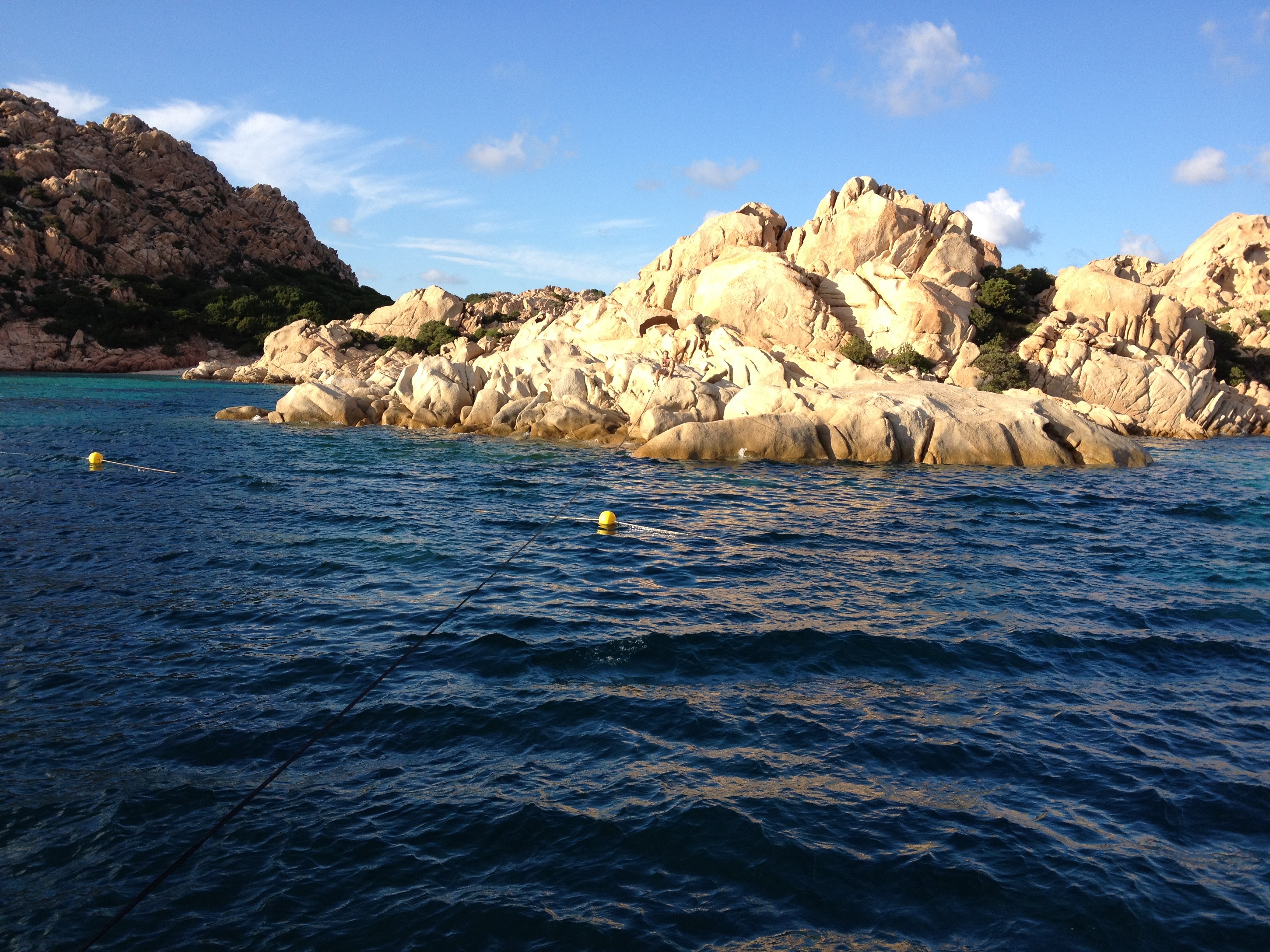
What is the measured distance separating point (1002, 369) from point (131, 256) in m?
81.0

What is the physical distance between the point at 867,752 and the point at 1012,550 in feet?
30.7

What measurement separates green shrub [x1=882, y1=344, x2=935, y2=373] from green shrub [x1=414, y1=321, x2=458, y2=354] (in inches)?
1525

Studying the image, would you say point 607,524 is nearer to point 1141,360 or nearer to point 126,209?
point 1141,360

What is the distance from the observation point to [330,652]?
31.2 feet

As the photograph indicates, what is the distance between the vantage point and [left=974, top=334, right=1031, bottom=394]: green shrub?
37594 millimetres

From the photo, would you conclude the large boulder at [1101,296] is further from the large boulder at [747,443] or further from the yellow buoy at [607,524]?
the yellow buoy at [607,524]

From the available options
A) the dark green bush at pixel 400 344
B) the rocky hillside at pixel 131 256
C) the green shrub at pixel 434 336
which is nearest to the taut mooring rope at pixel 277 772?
the green shrub at pixel 434 336

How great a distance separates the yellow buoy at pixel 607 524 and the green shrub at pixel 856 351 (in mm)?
22865

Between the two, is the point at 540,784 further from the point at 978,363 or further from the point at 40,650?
the point at 978,363

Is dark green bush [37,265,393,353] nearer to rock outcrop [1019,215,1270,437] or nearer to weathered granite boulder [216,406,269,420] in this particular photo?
weathered granite boulder [216,406,269,420]

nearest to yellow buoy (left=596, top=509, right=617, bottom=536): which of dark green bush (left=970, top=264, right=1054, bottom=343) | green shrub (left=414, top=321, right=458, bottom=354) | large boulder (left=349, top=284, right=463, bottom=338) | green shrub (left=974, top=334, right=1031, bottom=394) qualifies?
green shrub (left=974, top=334, right=1031, bottom=394)

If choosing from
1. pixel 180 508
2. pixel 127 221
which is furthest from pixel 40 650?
pixel 127 221

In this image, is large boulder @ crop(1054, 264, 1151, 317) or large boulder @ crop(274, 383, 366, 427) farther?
large boulder @ crop(1054, 264, 1151, 317)

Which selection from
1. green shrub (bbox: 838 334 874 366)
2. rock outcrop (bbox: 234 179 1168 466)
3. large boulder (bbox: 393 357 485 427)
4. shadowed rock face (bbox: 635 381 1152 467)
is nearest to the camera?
shadowed rock face (bbox: 635 381 1152 467)
